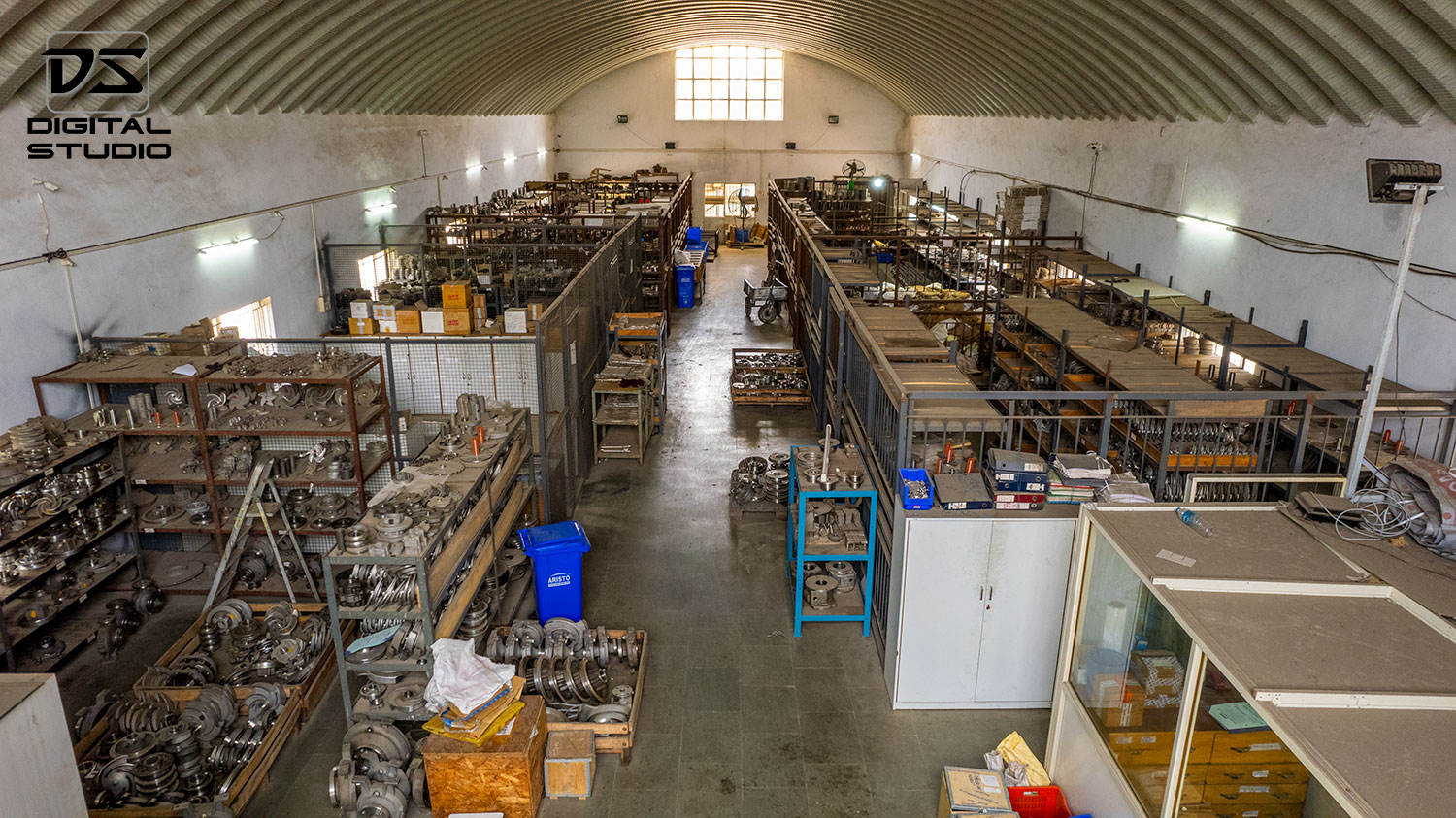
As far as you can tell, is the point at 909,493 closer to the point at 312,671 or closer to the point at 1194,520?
the point at 1194,520

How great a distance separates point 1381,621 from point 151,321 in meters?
12.3

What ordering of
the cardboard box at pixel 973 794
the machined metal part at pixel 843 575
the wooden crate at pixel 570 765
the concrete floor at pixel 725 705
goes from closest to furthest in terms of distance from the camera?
the cardboard box at pixel 973 794 < the wooden crate at pixel 570 765 < the concrete floor at pixel 725 705 < the machined metal part at pixel 843 575

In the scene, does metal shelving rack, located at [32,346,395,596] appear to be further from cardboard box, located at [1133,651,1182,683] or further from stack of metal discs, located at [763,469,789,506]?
cardboard box, located at [1133,651,1182,683]

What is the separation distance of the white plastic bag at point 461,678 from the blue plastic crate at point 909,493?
9.93ft

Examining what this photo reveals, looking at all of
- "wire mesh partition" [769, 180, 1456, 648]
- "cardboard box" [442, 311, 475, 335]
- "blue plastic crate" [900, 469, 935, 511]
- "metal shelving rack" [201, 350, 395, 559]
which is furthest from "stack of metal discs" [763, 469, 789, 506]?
"metal shelving rack" [201, 350, 395, 559]

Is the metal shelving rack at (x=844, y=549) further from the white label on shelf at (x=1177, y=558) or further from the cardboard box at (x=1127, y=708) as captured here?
the white label on shelf at (x=1177, y=558)

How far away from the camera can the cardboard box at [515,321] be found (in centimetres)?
1035

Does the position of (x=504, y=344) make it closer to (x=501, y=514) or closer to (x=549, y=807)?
(x=501, y=514)

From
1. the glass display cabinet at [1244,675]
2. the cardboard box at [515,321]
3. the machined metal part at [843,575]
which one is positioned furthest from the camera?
the cardboard box at [515,321]

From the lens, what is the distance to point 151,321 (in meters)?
10.6

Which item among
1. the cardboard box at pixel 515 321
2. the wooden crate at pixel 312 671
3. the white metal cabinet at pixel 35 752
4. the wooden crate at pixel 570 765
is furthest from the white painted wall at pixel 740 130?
the white metal cabinet at pixel 35 752

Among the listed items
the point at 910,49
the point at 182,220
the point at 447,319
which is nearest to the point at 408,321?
the point at 447,319

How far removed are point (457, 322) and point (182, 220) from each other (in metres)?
4.25

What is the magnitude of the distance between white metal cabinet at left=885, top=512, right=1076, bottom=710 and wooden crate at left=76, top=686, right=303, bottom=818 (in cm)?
460
